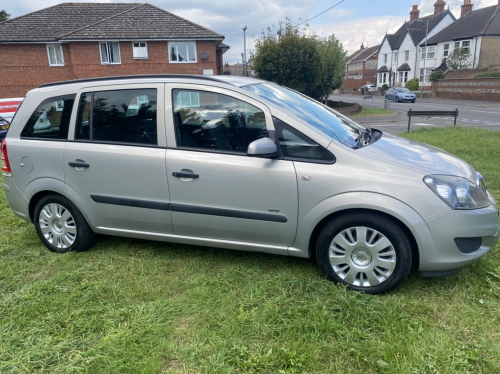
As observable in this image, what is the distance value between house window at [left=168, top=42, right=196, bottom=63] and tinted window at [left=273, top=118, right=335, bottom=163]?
81.0 ft

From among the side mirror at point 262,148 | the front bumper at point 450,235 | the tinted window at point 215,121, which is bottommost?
the front bumper at point 450,235

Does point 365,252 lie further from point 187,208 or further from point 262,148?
point 187,208

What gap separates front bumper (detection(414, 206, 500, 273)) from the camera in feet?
9.46

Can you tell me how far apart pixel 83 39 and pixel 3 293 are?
25.1 meters

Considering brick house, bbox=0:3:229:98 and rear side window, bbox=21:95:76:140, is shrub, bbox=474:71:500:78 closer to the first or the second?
brick house, bbox=0:3:229:98

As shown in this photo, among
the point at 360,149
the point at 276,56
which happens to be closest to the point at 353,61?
the point at 276,56

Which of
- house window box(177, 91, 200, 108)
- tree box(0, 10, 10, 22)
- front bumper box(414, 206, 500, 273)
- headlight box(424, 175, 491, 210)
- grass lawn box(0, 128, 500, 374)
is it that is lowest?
grass lawn box(0, 128, 500, 374)

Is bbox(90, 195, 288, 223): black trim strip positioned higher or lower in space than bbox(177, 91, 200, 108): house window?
lower

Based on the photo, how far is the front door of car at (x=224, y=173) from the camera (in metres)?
3.21

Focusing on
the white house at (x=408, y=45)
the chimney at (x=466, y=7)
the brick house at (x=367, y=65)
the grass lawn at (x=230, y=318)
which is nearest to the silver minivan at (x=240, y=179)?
the grass lawn at (x=230, y=318)

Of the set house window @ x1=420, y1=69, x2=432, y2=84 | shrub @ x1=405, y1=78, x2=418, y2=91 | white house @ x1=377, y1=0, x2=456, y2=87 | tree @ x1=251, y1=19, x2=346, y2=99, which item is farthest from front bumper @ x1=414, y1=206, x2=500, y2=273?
house window @ x1=420, y1=69, x2=432, y2=84

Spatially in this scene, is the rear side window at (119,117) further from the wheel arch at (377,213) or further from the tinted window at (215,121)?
the wheel arch at (377,213)

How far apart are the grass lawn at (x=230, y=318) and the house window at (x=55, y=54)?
26.6 metres

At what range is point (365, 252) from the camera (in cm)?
308
